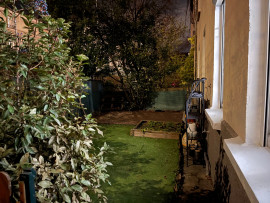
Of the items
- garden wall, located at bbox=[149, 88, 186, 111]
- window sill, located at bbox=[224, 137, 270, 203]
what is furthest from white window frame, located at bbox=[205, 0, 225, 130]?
garden wall, located at bbox=[149, 88, 186, 111]

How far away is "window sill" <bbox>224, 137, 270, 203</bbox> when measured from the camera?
3.52ft

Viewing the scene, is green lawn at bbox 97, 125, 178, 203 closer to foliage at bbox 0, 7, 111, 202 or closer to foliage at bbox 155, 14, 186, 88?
foliage at bbox 0, 7, 111, 202

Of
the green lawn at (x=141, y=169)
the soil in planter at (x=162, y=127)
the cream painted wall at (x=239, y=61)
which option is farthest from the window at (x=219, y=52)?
the soil in planter at (x=162, y=127)

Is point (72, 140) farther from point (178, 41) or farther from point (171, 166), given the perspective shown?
point (178, 41)

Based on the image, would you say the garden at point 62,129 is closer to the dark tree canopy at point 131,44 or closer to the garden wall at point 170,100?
the dark tree canopy at point 131,44

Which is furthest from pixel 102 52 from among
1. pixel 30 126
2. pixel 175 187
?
pixel 30 126

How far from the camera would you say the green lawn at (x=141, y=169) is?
133 inches

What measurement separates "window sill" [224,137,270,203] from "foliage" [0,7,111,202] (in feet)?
4.33

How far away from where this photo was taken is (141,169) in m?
4.38

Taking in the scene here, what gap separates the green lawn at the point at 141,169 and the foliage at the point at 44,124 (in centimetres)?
150

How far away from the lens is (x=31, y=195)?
1197 millimetres

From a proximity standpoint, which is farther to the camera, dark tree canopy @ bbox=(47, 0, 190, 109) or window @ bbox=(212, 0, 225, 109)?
dark tree canopy @ bbox=(47, 0, 190, 109)

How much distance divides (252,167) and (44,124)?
167 centimetres

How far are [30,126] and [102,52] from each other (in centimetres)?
1121
